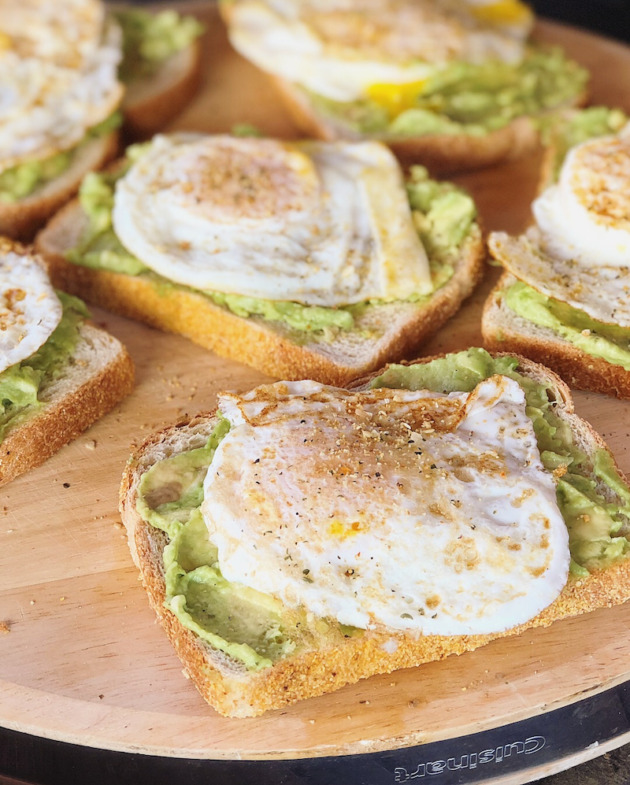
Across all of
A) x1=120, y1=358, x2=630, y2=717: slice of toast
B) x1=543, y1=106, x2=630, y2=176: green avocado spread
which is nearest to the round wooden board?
x1=120, y1=358, x2=630, y2=717: slice of toast

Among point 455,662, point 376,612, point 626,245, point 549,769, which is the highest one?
point 626,245

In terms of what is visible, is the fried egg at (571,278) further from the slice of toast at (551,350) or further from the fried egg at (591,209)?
the slice of toast at (551,350)


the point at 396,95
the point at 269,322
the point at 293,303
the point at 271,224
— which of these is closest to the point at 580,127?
the point at 396,95

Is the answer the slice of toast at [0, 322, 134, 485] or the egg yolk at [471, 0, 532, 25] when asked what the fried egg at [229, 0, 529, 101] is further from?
the slice of toast at [0, 322, 134, 485]

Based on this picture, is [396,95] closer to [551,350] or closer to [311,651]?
[551,350]

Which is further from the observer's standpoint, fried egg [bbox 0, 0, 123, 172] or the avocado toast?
fried egg [bbox 0, 0, 123, 172]

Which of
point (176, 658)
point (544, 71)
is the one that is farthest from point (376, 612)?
point (544, 71)

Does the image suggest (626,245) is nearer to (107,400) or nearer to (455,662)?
(455,662)
